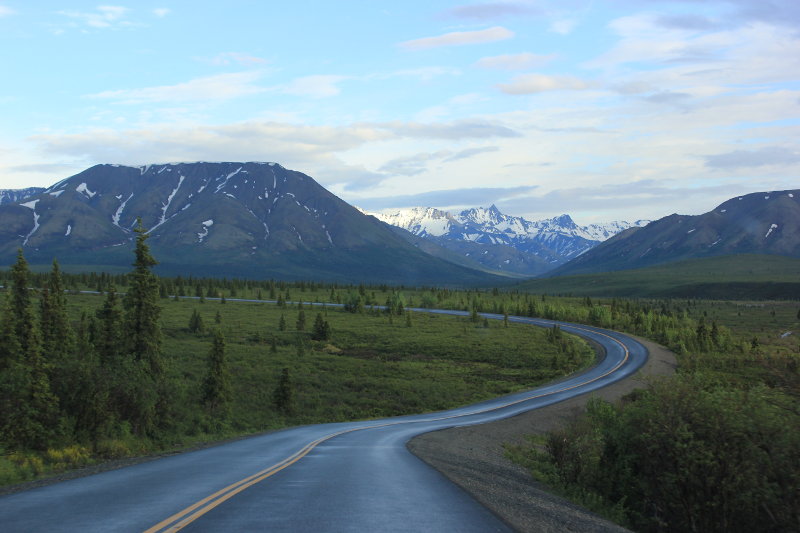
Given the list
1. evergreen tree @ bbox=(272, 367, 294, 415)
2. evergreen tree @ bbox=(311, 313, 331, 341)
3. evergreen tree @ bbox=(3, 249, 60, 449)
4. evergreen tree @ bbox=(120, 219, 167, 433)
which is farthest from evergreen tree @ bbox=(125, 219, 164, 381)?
evergreen tree @ bbox=(311, 313, 331, 341)

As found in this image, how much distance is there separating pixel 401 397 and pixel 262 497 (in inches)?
1226

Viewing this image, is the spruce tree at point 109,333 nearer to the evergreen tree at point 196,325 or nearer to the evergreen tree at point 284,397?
the evergreen tree at point 284,397

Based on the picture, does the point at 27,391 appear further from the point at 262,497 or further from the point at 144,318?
the point at 262,497

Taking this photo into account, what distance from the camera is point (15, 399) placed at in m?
19.4

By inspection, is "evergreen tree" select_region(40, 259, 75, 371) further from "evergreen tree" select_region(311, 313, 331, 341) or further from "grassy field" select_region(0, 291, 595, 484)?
"evergreen tree" select_region(311, 313, 331, 341)

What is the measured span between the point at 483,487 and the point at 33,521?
8461 mm

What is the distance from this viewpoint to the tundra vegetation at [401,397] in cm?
1307

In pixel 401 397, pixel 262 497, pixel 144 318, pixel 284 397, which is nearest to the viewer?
pixel 262 497

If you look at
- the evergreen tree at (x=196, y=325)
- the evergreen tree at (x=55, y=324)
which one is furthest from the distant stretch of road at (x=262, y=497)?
the evergreen tree at (x=196, y=325)

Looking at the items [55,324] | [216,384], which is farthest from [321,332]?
[55,324]

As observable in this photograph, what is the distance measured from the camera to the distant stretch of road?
8.35 m

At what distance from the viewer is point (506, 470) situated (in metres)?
17.7

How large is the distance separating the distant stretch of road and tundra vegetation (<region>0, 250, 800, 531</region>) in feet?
15.0

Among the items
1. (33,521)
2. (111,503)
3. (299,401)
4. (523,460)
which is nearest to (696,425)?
(523,460)
